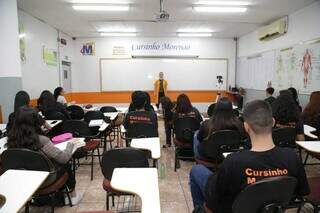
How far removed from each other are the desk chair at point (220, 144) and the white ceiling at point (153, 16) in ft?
11.4

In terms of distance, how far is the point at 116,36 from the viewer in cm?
952

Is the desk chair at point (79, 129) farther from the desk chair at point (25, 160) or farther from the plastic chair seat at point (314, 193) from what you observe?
the plastic chair seat at point (314, 193)

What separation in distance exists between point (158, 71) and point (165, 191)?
6.79m

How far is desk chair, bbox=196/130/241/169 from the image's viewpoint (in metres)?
2.87

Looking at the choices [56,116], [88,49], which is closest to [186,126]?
[56,116]

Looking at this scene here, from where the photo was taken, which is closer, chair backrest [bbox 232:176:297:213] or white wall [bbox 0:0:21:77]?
chair backrest [bbox 232:176:297:213]

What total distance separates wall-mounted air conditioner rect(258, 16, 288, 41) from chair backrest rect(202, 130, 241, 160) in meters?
4.82

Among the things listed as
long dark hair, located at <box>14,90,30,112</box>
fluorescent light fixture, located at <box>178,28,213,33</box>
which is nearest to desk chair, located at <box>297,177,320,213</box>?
long dark hair, located at <box>14,90,30,112</box>

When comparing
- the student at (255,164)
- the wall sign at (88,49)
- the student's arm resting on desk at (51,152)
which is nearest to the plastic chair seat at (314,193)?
the student at (255,164)

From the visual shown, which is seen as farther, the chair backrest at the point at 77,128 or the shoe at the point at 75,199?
the chair backrest at the point at 77,128

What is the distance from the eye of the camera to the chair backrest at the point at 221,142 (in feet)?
9.41

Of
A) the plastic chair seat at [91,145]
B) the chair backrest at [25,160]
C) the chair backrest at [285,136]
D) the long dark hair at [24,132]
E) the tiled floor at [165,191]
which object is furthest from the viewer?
the plastic chair seat at [91,145]

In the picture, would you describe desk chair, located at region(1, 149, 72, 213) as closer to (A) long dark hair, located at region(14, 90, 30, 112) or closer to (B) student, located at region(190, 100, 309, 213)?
(B) student, located at region(190, 100, 309, 213)

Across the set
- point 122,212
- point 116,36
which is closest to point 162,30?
point 116,36
